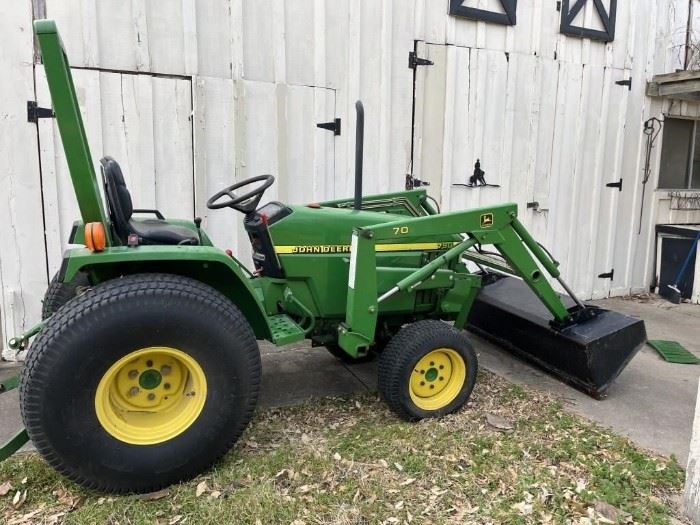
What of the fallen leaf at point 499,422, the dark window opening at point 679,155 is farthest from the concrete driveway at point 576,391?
the dark window opening at point 679,155

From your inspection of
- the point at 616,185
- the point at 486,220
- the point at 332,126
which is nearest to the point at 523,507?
the point at 486,220

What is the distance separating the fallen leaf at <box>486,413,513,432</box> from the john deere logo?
110 centimetres

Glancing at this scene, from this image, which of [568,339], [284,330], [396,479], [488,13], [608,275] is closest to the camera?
[396,479]

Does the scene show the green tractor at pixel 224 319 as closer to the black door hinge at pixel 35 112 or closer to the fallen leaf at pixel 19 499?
the fallen leaf at pixel 19 499

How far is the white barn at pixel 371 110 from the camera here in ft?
13.0

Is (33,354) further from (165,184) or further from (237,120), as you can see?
(237,120)

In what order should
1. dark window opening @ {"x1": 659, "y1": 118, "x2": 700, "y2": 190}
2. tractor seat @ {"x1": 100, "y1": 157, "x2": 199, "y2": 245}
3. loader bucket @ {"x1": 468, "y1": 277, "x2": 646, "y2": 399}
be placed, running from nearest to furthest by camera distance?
tractor seat @ {"x1": 100, "y1": 157, "x2": 199, "y2": 245} → loader bucket @ {"x1": 468, "y1": 277, "x2": 646, "y2": 399} → dark window opening @ {"x1": 659, "y1": 118, "x2": 700, "y2": 190}

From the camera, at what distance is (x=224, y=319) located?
7.75 feet

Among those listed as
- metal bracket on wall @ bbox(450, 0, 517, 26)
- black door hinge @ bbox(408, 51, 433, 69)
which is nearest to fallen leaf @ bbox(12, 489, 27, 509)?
black door hinge @ bbox(408, 51, 433, 69)

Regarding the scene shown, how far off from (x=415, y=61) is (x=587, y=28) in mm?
2178

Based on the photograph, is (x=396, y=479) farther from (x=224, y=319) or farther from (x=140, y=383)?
(x=140, y=383)

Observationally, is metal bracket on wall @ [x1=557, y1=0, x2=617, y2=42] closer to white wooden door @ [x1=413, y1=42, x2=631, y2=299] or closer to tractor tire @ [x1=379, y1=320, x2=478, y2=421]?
white wooden door @ [x1=413, y1=42, x2=631, y2=299]

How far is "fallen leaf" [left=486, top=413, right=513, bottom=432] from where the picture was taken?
10.1 ft

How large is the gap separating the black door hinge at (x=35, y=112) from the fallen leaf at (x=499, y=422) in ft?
11.6
